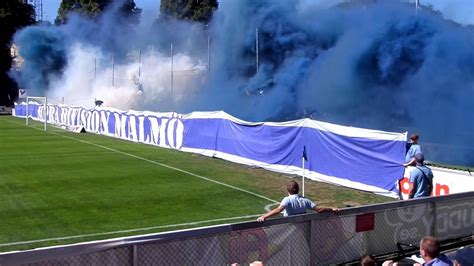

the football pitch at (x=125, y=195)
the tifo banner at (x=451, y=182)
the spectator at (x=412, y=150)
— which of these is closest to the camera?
the football pitch at (x=125, y=195)

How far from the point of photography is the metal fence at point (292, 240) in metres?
5.58

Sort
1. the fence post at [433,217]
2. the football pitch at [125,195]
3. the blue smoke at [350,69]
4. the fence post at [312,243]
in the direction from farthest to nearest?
the blue smoke at [350,69] → the football pitch at [125,195] → the fence post at [433,217] → the fence post at [312,243]

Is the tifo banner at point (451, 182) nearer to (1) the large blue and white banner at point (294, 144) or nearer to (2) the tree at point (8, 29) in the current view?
(1) the large blue and white banner at point (294, 144)

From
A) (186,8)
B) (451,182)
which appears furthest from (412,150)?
(186,8)

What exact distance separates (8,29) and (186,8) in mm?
31319

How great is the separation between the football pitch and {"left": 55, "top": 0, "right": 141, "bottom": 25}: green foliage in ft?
262

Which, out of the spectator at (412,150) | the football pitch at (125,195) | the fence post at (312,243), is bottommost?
the football pitch at (125,195)

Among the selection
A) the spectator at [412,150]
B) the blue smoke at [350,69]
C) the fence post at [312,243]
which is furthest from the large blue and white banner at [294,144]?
the blue smoke at [350,69]

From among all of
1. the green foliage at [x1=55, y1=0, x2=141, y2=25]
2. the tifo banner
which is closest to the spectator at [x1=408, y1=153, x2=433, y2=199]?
the tifo banner

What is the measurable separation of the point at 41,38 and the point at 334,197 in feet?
299

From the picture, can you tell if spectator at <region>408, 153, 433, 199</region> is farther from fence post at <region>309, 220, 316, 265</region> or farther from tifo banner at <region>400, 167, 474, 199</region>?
fence post at <region>309, 220, 316, 265</region>

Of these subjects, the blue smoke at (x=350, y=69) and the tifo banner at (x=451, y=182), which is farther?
the blue smoke at (x=350, y=69)

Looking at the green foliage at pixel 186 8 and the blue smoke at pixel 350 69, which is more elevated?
the green foliage at pixel 186 8

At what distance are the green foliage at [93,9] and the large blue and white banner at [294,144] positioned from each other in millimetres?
72872
